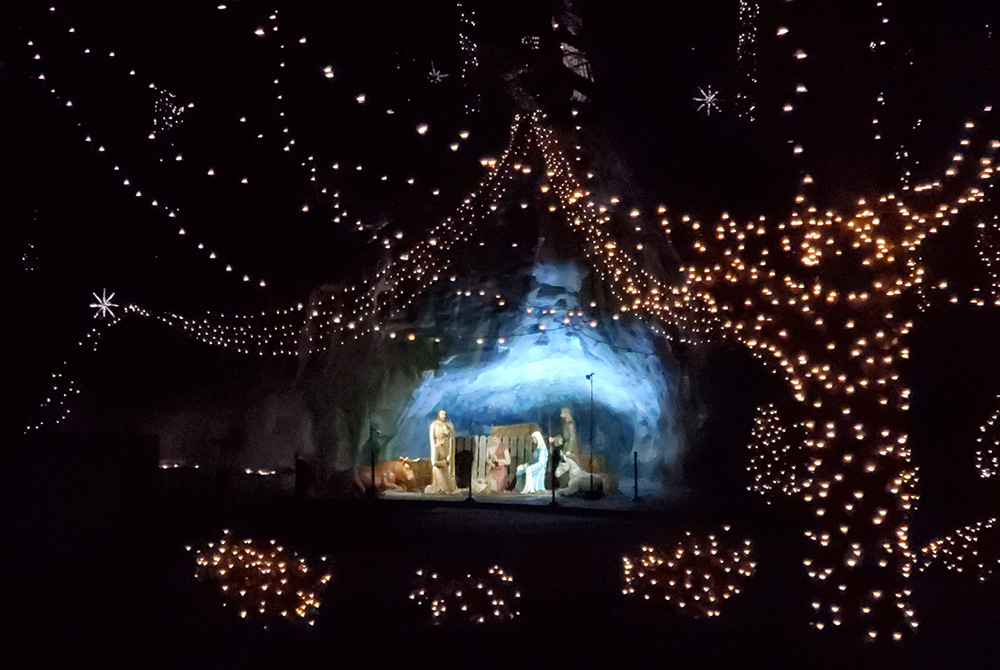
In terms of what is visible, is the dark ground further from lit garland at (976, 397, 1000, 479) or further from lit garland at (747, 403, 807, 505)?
lit garland at (747, 403, 807, 505)

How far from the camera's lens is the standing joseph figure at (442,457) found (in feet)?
54.5

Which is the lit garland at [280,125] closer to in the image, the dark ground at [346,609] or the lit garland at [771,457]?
the dark ground at [346,609]

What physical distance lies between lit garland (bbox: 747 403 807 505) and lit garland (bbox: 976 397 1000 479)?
3361 millimetres

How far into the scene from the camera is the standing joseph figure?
16.6 m

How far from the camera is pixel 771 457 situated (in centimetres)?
1408

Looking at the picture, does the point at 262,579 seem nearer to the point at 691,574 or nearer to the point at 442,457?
the point at 691,574

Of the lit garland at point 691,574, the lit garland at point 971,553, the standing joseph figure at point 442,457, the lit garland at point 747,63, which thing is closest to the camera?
the lit garland at point 747,63

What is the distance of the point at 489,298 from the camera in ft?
46.6

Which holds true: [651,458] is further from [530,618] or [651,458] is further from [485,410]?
[530,618]

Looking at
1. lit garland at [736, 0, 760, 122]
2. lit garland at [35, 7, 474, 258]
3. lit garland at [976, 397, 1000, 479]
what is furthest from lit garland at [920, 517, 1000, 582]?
lit garland at [35, 7, 474, 258]

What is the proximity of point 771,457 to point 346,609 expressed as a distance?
8.52m

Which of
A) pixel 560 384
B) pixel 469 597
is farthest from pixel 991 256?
pixel 560 384

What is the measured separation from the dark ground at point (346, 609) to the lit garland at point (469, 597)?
0.45 ft

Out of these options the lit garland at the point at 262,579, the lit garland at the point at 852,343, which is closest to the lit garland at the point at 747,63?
the lit garland at the point at 852,343
